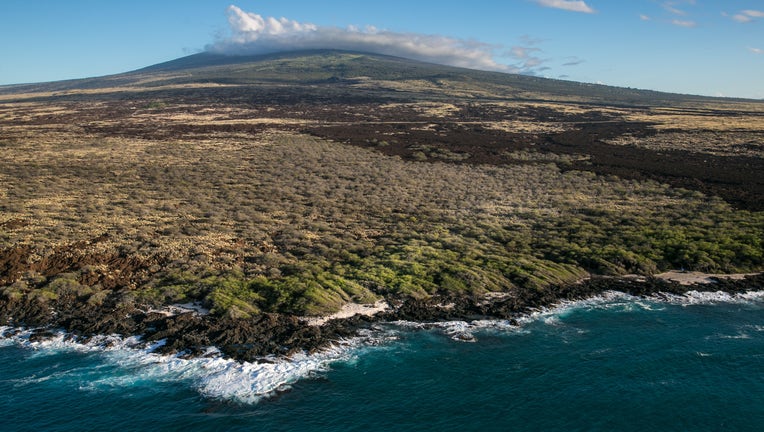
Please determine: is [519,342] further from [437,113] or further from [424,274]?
[437,113]

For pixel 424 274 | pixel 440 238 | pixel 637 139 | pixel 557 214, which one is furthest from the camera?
pixel 637 139

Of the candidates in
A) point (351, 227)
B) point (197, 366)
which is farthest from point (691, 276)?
point (197, 366)

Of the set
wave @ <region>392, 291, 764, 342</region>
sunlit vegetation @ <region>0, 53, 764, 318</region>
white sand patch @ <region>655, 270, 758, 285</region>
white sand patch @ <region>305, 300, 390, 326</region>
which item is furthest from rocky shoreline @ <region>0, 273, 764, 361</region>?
white sand patch @ <region>655, 270, 758, 285</region>

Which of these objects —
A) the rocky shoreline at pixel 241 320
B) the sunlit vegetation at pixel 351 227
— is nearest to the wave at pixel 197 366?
the rocky shoreline at pixel 241 320

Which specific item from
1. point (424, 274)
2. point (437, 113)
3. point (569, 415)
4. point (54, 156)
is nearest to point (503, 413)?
point (569, 415)

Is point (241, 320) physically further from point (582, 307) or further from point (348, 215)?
point (348, 215)
